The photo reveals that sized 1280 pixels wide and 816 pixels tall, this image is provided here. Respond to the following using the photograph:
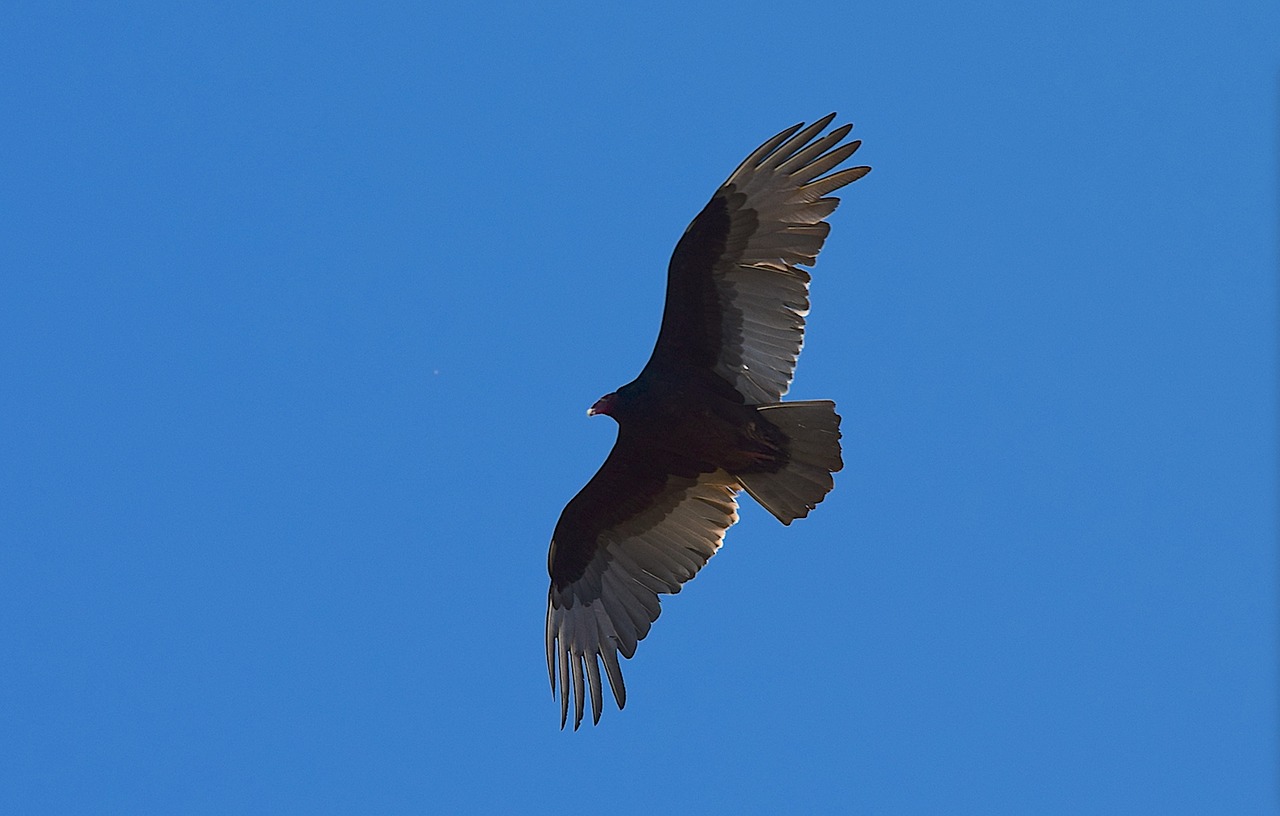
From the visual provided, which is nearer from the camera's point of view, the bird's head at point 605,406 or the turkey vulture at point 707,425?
the turkey vulture at point 707,425

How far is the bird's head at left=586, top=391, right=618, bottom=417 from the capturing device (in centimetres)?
812

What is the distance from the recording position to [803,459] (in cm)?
793

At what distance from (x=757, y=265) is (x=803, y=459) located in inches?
39.7

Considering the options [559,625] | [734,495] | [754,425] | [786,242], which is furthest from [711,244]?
[559,625]

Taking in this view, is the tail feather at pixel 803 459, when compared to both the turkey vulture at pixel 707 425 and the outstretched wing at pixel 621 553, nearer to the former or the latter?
the turkey vulture at pixel 707 425

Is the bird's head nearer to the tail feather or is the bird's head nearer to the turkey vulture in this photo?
the turkey vulture

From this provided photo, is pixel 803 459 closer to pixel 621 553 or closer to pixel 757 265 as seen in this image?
pixel 757 265

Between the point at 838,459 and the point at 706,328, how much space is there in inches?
36.9

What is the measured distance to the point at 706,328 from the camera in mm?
A: 7965

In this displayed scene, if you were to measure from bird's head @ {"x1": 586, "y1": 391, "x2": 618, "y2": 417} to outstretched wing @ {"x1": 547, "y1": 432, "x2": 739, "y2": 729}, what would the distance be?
0.89 ft

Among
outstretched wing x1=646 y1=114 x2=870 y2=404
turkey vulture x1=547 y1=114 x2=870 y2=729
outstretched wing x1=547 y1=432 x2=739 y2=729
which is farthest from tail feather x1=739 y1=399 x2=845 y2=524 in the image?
outstretched wing x1=547 y1=432 x2=739 y2=729

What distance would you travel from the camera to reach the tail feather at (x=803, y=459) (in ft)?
25.7

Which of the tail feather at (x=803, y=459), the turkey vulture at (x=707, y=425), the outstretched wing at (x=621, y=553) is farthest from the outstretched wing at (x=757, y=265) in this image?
the outstretched wing at (x=621, y=553)

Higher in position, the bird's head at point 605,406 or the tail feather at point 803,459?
the bird's head at point 605,406
